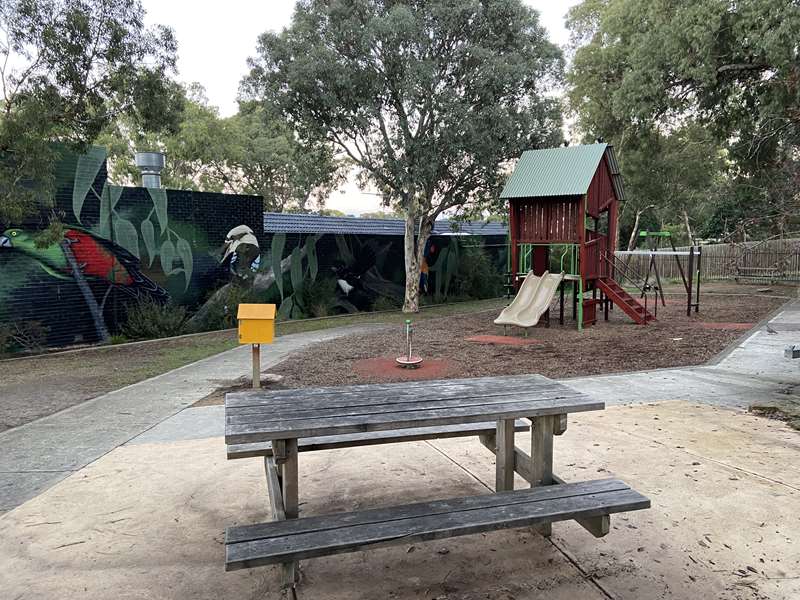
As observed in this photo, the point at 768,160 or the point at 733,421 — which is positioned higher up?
the point at 768,160

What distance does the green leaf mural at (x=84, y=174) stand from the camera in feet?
36.8

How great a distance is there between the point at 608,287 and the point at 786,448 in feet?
30.3

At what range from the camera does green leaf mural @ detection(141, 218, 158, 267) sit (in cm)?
1245

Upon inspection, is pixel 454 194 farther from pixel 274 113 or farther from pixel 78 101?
pixel 78 101

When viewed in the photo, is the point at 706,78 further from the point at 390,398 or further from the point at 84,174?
the point at 390,398

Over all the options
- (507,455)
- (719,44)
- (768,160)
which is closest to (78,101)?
(507,455)

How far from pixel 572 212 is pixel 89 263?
35.1ft

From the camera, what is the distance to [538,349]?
10.4 m

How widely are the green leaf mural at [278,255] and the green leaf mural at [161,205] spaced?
3050mm

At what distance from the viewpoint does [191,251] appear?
44.1ft

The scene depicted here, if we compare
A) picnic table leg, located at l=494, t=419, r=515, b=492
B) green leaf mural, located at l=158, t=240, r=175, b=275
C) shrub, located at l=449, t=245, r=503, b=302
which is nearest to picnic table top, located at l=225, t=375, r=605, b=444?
picnic table leg, located at l=494, t=419, r=515, b=492

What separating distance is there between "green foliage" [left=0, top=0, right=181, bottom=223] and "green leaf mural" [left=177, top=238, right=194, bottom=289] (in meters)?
2.49

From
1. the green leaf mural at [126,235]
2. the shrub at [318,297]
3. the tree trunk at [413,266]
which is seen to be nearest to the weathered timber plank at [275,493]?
the green leaf mural at [126,235]

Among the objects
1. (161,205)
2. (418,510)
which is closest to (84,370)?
(161,205)
